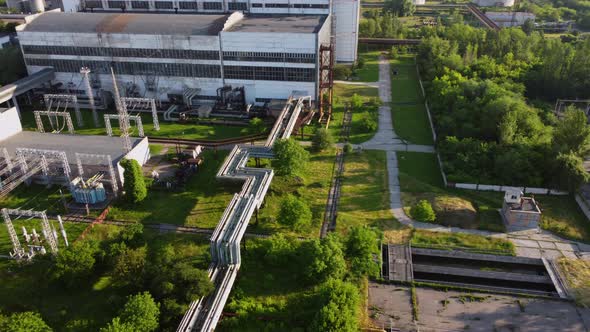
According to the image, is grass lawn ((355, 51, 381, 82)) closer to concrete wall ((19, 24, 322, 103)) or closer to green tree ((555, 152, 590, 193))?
concrete wall ((19, 24, 322, 103))

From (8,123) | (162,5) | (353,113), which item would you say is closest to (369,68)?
(353,113)

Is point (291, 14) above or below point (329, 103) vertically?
above

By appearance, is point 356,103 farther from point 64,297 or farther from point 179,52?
point 64,297

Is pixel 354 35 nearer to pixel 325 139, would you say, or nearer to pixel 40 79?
pixel 325 139

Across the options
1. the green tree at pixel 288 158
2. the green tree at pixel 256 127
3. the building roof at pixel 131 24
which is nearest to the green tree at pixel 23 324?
the green tree at pixel 288 158

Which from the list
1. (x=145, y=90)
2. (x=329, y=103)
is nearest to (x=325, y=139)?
(x=329, y=103)

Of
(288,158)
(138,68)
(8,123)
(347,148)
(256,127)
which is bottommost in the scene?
(347,148)
